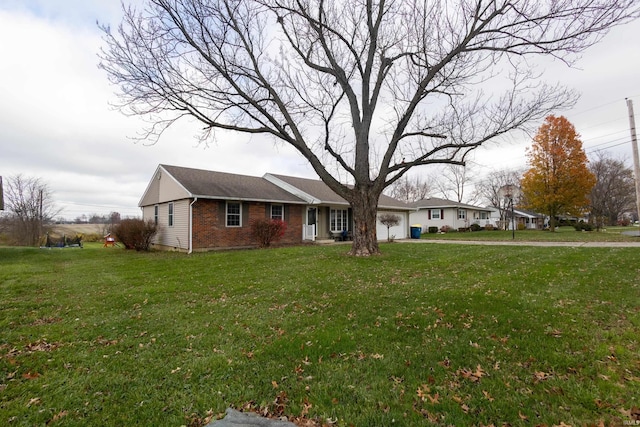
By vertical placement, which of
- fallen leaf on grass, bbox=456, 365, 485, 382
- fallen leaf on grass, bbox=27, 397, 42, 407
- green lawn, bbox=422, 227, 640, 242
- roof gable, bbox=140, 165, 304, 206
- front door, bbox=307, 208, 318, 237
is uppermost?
roof gable, bbox=140, 165, 304, 206

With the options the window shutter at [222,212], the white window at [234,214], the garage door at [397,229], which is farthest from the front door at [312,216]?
the window shutter at [222,212]

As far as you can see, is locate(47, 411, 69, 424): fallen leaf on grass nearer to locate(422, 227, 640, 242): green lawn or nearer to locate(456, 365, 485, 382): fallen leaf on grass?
locate(456, 365, 485, 382): fallen leaf on grass

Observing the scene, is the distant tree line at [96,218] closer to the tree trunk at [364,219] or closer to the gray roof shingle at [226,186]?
the gray roof shingle at [226,186]

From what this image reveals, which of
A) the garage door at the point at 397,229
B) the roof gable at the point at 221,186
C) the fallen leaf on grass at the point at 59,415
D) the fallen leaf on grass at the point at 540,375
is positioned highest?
the roof gable at the point at 221,186

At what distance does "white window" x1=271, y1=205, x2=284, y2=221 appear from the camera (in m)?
17.0

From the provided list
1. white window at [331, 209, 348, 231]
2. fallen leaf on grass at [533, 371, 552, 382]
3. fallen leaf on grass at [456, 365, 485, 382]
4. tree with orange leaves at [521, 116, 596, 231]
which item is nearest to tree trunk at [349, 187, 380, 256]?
fallen leaf on grass at [456, 365, 485, 382]

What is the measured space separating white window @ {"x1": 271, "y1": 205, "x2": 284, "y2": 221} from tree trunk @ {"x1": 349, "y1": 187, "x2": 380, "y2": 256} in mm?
7149

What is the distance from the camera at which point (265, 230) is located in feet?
49.6

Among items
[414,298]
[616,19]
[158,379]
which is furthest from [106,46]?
[616,19]

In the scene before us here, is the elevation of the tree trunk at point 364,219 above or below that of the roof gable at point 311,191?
below

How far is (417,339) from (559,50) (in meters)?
10.3

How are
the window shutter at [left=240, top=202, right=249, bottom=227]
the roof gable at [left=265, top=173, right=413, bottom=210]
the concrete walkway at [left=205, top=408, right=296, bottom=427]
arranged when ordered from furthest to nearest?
1. the roof gable at [left=265, top=173, right=413, bottom=210]
2. the window shutter at [left=240, top=202, right=249, bottom=227]
3. the concrete walkway at [left=205, top=408, right=296, bottom=427]

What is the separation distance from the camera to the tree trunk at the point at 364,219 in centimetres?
1078

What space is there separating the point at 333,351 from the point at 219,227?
1241 centimetres
